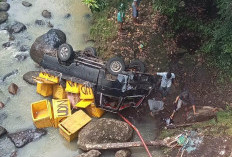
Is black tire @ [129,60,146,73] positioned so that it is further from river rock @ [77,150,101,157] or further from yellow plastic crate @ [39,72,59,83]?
river rock @ [77,150,101,157]

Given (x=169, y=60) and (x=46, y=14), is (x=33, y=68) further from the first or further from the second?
(x=169, y=60)

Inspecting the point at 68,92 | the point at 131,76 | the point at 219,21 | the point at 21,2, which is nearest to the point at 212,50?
the point at 219,21

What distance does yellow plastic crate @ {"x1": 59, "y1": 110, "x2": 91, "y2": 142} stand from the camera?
1002cm

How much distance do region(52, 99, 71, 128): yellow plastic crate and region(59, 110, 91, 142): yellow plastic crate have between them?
281 mm

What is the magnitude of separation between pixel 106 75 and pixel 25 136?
3521mm

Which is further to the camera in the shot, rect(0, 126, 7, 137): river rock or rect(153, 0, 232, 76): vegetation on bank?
rect(153, 0, 232, 76): vegetation on bank

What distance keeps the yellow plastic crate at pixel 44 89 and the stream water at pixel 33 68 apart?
1.11 ft

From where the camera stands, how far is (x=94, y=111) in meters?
10.9

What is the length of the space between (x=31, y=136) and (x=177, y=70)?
233 inches

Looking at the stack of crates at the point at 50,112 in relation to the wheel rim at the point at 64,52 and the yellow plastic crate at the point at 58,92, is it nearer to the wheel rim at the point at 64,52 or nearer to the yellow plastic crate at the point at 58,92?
the yellow plastic crate at the point at 58,92

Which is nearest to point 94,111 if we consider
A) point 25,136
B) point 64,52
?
point 64,52

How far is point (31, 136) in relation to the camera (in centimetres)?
1046

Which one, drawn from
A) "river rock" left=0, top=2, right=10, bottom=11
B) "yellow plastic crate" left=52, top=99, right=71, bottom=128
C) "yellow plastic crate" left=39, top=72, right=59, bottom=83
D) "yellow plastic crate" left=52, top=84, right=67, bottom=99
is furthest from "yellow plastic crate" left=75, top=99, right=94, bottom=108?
"river rock" left=0, top=2, right=10, bottom=11

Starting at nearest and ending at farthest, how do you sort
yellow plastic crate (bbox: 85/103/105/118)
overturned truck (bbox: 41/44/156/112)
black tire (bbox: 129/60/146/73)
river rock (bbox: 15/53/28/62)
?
overturned truck (bbox: 41/44/156/112) → black tire (bbox: 129/60/146/73) → yellow plastic crate (bbox: 85/103/105/118) → river rock (bbox: 15/53/28/62)
